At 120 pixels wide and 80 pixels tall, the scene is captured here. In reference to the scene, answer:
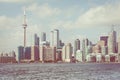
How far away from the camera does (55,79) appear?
337ft

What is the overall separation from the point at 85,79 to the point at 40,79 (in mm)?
12027

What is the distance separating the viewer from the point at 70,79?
3979 inches

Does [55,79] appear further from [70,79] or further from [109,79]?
[109,79]

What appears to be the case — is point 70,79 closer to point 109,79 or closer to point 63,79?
point 63,79

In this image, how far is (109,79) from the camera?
3932 inches

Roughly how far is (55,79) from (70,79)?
4.30 m

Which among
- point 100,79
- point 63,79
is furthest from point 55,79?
point 100,79

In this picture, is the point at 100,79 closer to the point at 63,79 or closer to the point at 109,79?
the point at 109,79

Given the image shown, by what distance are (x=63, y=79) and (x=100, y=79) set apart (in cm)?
986

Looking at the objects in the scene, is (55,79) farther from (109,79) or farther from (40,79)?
(109,79)

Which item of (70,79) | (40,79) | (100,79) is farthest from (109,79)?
(40,79)

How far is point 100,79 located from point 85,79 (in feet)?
13.0

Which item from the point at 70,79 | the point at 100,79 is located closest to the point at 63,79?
the point at 70,79

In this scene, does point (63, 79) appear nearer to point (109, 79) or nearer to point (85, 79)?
point (85, 79)
